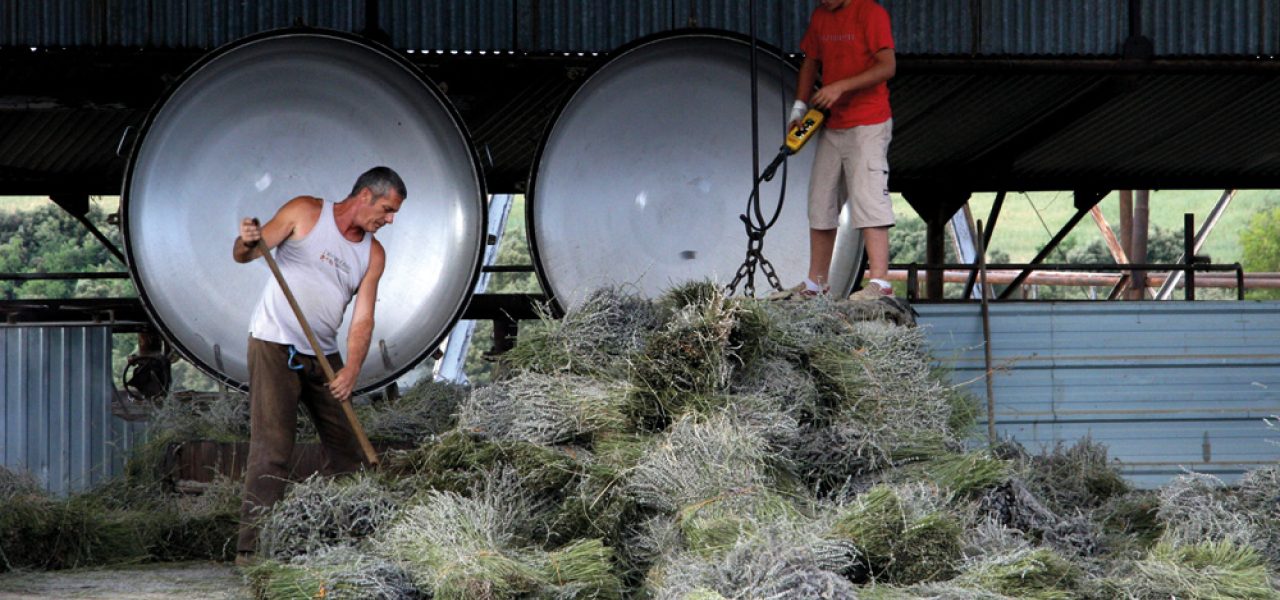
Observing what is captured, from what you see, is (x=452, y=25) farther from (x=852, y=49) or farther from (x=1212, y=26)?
A: (x=1212, y=26)

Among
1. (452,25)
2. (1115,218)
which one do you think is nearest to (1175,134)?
(452,25)

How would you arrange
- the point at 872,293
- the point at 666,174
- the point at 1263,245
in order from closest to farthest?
the point at 872,293, the point at 666,174, the point at 1263,245

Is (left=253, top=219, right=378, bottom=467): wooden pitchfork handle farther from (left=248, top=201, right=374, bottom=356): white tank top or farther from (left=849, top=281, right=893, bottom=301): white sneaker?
(left=849, top=281, right=893, bottom=301): white sneaker

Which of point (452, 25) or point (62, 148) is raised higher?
point (452, 25)

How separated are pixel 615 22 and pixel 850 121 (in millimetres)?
1913

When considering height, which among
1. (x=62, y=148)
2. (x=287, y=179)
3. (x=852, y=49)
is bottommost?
(x=287, y=179)

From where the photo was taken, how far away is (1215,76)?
8141 mm

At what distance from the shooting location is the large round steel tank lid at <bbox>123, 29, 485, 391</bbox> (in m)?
6.35

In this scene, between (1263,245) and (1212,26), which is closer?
(1212,26)

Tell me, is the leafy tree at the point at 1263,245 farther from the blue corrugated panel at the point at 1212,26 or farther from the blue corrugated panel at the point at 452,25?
the blue corrugated panel at the point at 452,25

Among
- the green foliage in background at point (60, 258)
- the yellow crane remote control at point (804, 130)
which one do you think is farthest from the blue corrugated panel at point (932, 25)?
the green foliage in background at point (60, 258)

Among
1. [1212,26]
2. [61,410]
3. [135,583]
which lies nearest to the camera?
[135,583]

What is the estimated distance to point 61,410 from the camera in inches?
285

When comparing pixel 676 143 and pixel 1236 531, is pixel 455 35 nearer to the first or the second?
pixel 676 143
